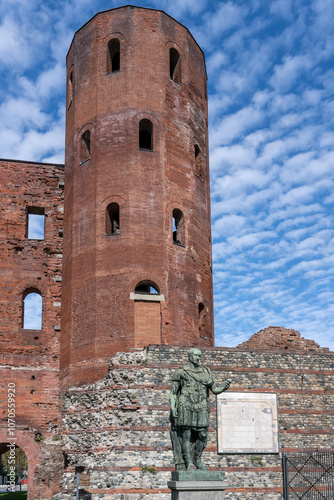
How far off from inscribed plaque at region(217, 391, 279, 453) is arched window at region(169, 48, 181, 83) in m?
13.0

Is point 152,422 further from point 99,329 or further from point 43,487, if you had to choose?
point 43,487

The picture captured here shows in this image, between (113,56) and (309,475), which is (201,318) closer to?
(309,475)

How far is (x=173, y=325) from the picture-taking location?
21.3m

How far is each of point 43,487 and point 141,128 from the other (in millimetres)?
13973

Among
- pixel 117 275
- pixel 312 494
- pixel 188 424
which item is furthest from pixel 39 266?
pixel 188 424

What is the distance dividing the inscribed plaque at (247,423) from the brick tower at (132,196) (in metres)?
3.32

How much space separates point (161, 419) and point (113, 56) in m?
14.7

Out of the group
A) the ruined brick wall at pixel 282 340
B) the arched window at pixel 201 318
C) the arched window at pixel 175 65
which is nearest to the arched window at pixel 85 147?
the arched window at pixel 175 65

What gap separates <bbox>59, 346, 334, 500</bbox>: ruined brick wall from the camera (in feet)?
57.1

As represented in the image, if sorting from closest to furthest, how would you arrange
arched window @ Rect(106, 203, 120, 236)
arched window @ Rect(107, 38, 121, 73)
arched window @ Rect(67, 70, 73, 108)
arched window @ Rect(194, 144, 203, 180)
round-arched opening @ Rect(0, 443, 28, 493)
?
arched window @ Rect(106, 203, 120, 236) < round-arched opening @ Rect(0, 443, 28, 493) < arched window @ Rect(107, 38, 121, 73) < arched window @ Rect(194, 144, 203, 180) < arched window @ Rect(67, 70, 73, 108)

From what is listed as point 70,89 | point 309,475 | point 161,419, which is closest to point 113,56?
point 70,89

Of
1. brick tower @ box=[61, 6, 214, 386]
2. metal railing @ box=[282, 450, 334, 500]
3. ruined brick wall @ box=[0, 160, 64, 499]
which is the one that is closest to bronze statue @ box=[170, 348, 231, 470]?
metal railing @ box=[282, 450, 334, 500]

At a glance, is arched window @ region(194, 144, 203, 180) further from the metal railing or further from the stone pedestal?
the stone pedestal

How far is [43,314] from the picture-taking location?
24250mm
